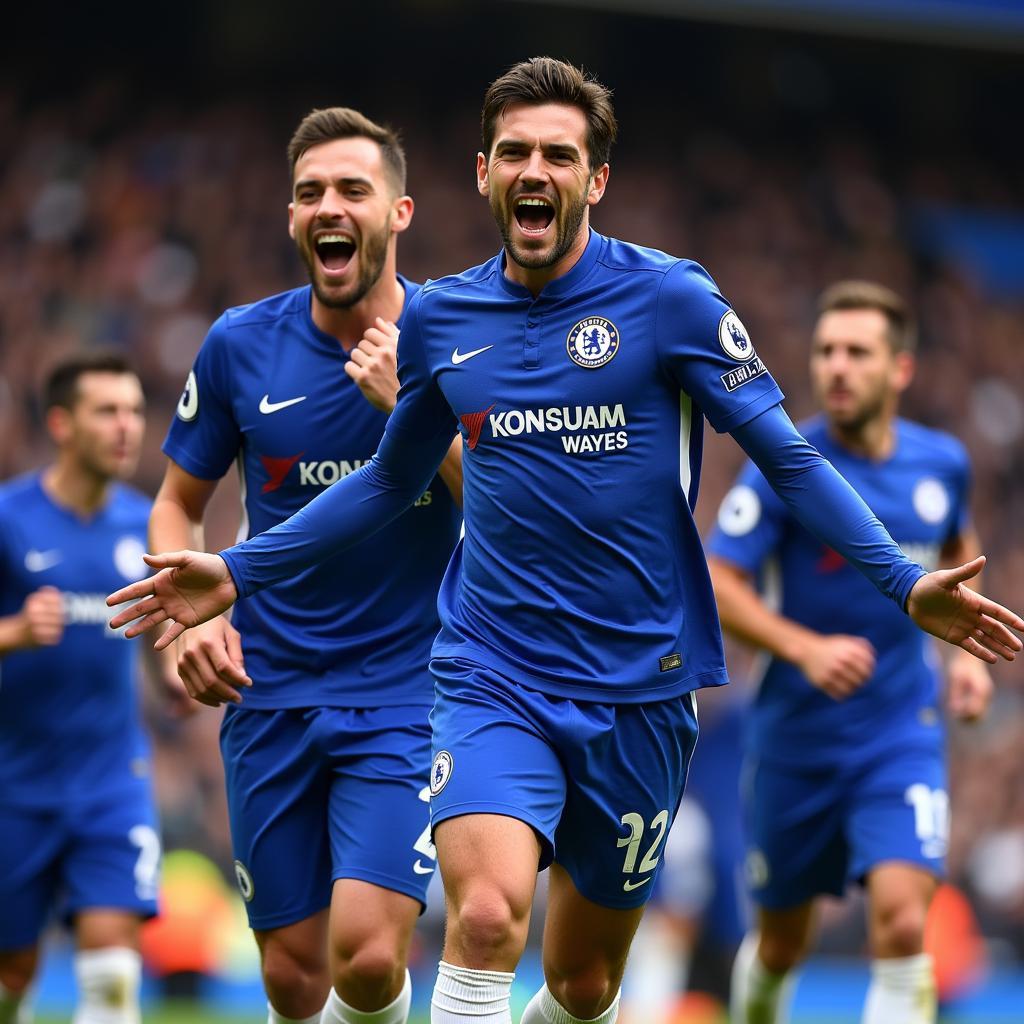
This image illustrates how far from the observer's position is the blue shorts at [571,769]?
4.63 metres

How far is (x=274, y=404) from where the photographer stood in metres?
5.75

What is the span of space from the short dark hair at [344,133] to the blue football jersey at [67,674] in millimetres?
2331

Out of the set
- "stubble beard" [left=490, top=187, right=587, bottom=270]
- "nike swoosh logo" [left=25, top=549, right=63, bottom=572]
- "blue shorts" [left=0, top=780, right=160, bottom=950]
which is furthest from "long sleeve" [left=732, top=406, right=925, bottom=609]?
"nike swoosh logo" [left=25, top=549, right=63, bottom=572]

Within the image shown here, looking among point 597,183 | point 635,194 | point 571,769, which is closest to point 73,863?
point 571,769

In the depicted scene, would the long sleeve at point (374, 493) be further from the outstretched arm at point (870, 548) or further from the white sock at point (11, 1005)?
the white sock at point (11, 1005)

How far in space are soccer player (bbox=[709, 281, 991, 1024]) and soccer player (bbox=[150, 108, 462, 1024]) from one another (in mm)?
1973

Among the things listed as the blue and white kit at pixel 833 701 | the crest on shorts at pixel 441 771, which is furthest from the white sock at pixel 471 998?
the blue and white kit at pixel 833 701

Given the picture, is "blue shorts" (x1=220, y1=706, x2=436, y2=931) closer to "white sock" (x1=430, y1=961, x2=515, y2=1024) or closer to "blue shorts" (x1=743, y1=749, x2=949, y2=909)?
"white sock" (x1=430, y1=961, x2=515, y2=1024)

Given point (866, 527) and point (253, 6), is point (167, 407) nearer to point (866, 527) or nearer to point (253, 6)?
point (253, 6)

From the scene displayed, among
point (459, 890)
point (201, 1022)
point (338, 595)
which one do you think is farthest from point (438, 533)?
point (201, 1022)

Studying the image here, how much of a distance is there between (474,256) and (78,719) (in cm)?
1101

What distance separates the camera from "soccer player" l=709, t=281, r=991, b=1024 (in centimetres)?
719

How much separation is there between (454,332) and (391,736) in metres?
1.31

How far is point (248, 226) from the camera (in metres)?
17.4
